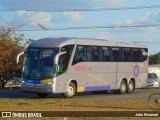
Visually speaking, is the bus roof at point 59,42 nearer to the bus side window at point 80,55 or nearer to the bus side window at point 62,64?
Answer: the bus side window at point 80,55

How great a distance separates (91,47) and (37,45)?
145 inches

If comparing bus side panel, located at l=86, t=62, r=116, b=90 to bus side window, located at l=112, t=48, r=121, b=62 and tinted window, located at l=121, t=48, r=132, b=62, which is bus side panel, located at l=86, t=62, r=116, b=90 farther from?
tinted window, located at l=121, t=48, r=132, b=62

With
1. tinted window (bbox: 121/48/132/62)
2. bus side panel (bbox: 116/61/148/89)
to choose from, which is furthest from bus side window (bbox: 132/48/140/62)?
tinted window (bbox: 121/48/132/62)

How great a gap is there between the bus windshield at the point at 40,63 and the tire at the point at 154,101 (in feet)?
25.2

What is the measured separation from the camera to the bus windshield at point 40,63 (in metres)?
26.5

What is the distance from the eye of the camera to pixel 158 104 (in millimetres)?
18797

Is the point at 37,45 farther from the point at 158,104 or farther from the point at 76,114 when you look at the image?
the point at 76,114

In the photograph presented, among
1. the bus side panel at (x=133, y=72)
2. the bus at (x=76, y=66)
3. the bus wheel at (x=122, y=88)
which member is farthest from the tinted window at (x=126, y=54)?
the bus wheel at (x=122, y=88)

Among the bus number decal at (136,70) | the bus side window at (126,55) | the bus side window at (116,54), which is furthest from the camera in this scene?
the bus number decal at (136,70)

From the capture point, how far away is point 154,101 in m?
19.3

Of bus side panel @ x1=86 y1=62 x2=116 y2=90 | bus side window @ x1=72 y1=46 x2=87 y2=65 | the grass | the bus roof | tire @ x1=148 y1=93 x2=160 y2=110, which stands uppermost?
the bus roof

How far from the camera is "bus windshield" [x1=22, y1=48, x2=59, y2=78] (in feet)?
86.9

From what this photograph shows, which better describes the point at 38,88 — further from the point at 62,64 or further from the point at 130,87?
the point at 130,87

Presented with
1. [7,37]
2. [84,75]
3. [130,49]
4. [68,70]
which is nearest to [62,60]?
[68,70]
